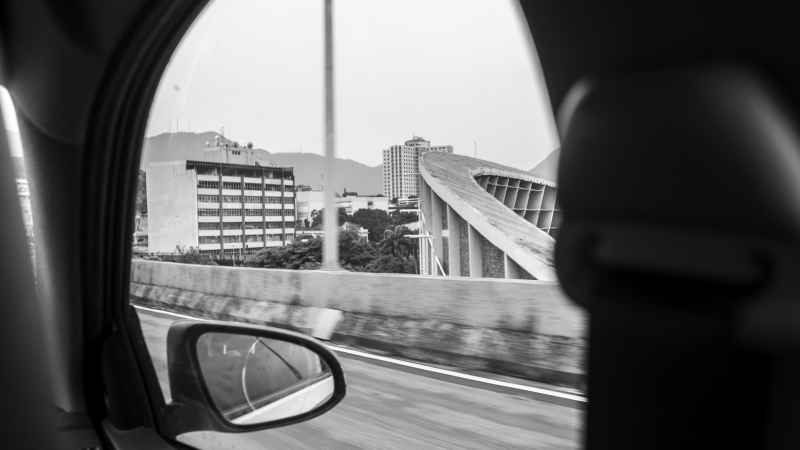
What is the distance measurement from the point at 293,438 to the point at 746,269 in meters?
2.04

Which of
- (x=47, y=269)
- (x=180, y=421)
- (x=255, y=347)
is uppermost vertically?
(x=47, y=269)

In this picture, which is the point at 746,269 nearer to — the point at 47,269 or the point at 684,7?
the point at 684,7

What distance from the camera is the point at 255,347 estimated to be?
6.36 ft

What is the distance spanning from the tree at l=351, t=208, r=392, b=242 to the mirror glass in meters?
0.75

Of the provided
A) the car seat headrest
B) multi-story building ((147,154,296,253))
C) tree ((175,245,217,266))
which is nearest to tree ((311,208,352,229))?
multi-story building ((147,154,296,253))

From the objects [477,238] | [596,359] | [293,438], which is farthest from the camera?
[477,238]

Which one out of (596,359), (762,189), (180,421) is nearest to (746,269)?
(762,189)

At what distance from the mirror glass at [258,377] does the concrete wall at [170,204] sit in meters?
0.76

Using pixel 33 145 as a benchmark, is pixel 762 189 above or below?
below

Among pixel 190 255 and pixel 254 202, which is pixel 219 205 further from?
pixel 190 255

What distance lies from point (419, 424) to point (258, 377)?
70 centimetres

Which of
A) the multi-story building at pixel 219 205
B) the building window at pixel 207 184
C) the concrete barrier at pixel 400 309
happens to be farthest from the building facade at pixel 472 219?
the building window at pixel 207 184

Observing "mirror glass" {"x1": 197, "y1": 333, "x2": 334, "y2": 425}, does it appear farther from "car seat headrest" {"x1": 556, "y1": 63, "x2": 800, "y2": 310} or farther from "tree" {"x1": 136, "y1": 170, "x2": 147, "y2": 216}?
"car seat headrest" {"x1": 556, "y1": 63, "x2": 800, "y2": 310}

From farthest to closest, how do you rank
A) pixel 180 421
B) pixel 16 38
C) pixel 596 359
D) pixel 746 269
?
pixel 180 421, pixel 16 38, pixel 596 359, pixel 746 269
